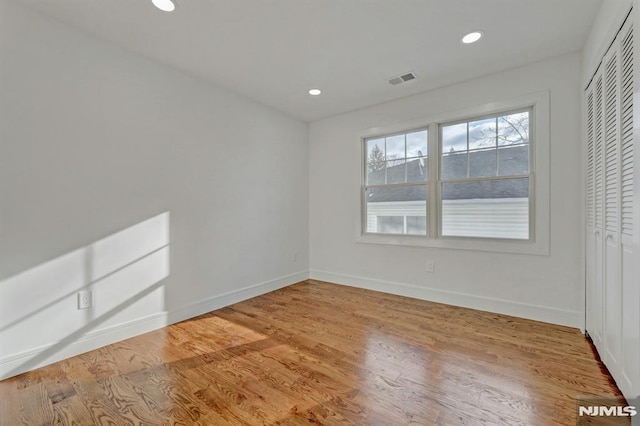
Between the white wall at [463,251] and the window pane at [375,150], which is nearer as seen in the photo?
the white wall at [463,251]

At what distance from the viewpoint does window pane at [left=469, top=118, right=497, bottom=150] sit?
3000 mm

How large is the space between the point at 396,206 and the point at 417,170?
1.83 ft

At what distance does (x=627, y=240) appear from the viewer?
150cm

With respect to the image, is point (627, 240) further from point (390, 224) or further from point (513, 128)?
point (390, 224)

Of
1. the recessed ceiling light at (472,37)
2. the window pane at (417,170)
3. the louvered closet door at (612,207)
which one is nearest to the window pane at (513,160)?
the window pane at (417,170)

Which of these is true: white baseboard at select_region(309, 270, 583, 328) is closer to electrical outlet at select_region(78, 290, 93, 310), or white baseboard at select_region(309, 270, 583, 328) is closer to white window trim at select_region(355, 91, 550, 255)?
white window trim at select_region(355, 91, 550, 255)

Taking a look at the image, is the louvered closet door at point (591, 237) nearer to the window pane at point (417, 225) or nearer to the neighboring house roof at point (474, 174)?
the neighboring house roof at point (474, 174)

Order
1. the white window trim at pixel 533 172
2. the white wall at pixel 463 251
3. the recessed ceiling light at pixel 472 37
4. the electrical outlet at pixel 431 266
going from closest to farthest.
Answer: the recessed ceiling light at pixel 472 37
the white wall at pixel 463 251
the white window trim at pixel 533 172
the electrical outlet at pixel 431 266

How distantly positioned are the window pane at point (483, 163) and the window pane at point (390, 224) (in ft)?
3.43

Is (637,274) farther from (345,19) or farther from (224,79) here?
(224,79)

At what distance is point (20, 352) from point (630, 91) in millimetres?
4221

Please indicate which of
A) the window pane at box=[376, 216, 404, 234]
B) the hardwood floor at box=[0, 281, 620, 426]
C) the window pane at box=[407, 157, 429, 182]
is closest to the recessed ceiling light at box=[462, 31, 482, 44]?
the window pane at box=[407, 157, 429, 182]

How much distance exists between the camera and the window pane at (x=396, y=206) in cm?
350

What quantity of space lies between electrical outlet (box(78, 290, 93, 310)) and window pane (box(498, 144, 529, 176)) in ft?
13.6
